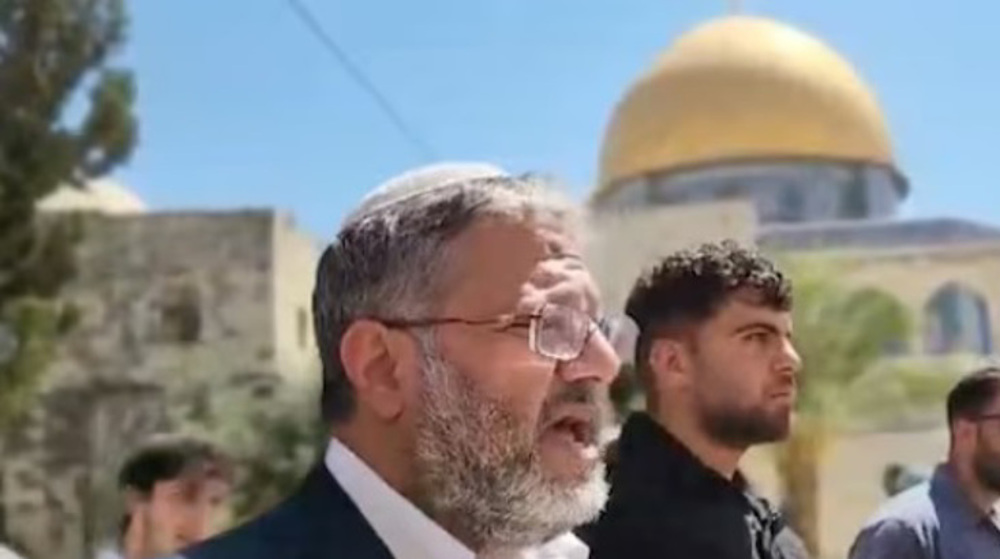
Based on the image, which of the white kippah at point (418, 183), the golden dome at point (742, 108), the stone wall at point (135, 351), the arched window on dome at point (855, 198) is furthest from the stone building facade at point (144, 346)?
the white kippah at point (418, 183)

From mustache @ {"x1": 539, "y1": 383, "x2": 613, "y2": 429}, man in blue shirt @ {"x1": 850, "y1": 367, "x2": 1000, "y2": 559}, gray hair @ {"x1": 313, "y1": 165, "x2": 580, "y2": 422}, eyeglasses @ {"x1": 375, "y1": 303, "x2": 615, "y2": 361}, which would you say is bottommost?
man in blue shirt @ {"x1": 850, "y1": 367, "x2": 1000, "y2": 559}

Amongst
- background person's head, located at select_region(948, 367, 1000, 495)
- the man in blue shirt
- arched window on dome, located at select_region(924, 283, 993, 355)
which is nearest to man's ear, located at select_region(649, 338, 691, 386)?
the man in blue shirt

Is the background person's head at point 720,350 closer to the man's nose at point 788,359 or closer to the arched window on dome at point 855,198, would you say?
the man's nose at point 788,359

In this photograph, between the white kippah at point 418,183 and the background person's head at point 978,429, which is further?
the background person's head at point 978,429

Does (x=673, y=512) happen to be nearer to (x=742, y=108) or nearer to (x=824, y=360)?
(x=824, y=360)

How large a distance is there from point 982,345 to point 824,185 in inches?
236

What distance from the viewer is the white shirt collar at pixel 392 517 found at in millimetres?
1891

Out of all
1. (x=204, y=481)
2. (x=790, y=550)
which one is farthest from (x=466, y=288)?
(x=204, y=481)

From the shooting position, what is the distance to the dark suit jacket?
6.03ft

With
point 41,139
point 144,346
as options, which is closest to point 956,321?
point 144,346

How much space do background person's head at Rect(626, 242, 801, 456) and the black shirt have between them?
0.06 metres

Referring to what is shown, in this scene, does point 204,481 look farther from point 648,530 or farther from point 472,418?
point 472,418

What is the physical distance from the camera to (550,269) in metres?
2.03

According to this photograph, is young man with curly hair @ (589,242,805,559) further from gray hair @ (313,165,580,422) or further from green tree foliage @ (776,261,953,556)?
green tree foliage @ (776,261,953,556)
